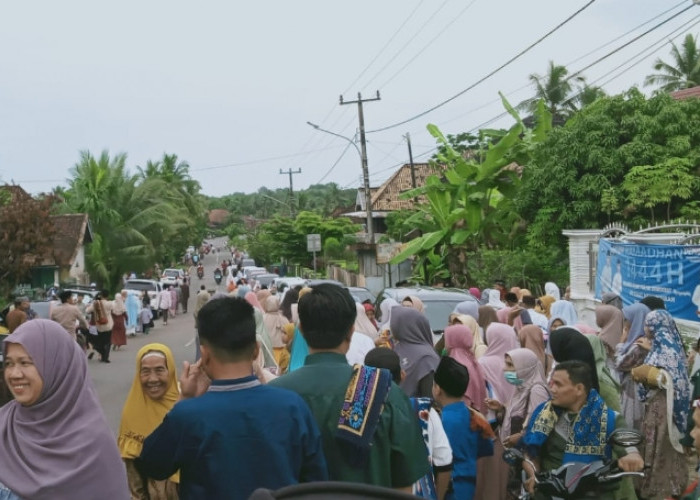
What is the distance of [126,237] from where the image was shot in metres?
47.4

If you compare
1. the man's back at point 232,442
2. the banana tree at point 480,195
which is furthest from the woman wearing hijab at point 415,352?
the banana tree at point 480,195

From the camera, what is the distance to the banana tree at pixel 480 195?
1008 inches

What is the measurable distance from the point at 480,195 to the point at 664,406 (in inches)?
721

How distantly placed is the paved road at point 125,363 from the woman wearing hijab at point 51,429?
27.6 ft

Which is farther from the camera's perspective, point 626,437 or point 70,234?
point 70,234

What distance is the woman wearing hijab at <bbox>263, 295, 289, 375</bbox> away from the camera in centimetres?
1088

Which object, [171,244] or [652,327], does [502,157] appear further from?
[171,244]

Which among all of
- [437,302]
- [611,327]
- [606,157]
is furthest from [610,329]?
[606,157]

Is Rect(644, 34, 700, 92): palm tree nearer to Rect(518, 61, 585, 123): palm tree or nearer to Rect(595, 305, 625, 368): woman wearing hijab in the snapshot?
Rect(518, 61, 585, 123): palm tree

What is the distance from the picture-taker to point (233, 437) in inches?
143

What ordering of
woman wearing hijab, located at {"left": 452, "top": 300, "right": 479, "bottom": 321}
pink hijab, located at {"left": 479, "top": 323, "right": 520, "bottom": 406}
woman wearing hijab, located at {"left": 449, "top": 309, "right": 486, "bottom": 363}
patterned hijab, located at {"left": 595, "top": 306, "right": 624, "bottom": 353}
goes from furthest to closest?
woman wearing hijab, located at {"left": 452, "top": 300, "right": 479, "bottom": 321} < patterned hijab, located at {"left": 595, "top": 306, "right": 624, "bottom": 353} < woman wearing hijab, located at {"left": 449, "top": 309, "right": 486, "bottom": 363} < pink hijab, located at {"left": 479, "top": 323, "right": 520, "bottom": 406}

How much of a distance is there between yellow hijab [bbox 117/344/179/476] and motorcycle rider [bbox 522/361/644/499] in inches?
83.0

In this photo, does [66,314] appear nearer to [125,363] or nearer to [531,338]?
[125,363]

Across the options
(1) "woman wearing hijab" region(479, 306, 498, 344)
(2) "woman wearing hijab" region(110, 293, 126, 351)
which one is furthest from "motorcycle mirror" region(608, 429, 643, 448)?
(2) "woman wearing hijab" region(110, 293, 126, 351)
